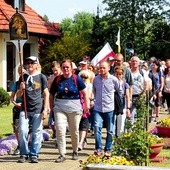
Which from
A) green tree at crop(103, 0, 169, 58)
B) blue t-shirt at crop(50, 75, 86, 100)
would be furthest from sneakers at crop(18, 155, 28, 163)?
green tree at crop(103, 0, 169, 58)

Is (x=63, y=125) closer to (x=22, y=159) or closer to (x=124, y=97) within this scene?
(x=22, y=159)

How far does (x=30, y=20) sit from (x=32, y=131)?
1919 cm

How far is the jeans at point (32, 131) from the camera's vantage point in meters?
9.85

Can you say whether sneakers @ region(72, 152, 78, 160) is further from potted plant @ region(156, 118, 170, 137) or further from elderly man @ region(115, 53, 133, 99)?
potted plant @ region(156, 118, 170, 137)

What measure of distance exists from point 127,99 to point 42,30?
18.3m

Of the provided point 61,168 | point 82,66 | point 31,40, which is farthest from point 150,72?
point 31,40

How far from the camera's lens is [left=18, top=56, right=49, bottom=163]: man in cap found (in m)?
9.86

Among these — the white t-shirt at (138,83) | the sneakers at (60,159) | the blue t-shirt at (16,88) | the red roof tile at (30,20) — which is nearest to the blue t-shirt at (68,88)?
the blue t-shirt at (16,88)

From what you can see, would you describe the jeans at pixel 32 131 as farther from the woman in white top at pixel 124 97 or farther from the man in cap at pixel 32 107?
the woman in white top at pixel 124 97

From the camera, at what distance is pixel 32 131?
10.0 m

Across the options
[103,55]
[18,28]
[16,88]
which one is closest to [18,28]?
[18,28]

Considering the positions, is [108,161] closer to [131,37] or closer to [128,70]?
[128,70]

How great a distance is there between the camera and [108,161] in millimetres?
6652

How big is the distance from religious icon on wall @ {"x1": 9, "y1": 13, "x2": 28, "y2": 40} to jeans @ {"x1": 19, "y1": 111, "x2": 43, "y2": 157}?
62.6 inches
